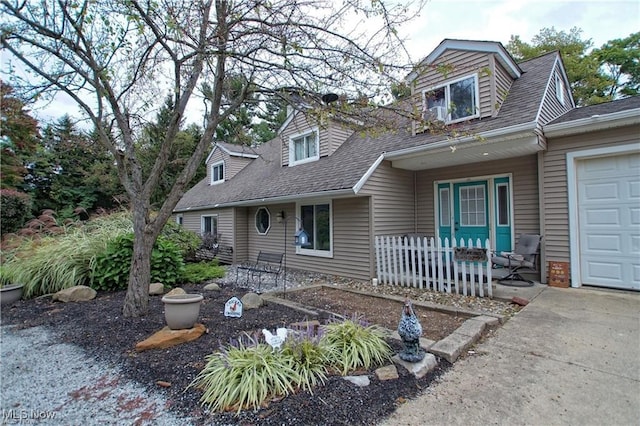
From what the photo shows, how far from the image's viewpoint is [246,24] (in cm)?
482

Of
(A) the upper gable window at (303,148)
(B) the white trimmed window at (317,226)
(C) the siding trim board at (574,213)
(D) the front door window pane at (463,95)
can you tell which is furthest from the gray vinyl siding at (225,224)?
(C) the siding trim board at (574,213)

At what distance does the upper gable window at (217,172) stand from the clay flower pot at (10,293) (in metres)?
9.73

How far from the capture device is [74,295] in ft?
19.6

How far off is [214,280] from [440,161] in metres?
6.67

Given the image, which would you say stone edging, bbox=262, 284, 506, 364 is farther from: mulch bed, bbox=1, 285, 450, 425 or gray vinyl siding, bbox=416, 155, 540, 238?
gray vinyl siding, bbox=416, 155, 540, 238

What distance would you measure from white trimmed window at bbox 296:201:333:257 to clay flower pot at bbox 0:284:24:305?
649 centimetres

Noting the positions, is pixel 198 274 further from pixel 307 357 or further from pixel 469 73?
pixel 469 73

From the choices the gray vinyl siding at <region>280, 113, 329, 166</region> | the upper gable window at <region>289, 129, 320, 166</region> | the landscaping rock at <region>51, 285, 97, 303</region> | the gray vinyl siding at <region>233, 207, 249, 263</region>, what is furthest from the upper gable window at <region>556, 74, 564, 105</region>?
the landscaping rock at <region>51, 285, 97, 303</region>

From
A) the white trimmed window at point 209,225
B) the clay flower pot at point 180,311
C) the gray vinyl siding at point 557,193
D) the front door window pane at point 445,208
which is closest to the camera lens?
the clay flower pot at point 180,311

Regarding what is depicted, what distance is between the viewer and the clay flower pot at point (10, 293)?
235 inches

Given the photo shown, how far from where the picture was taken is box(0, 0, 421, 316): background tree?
161 inches

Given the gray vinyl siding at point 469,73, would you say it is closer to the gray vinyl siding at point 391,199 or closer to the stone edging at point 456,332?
the gray vinyl siding at point 391,199

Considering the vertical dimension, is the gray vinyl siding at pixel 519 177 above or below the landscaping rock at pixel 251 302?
above

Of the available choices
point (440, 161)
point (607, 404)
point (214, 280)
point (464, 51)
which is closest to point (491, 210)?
point (440, 161)
